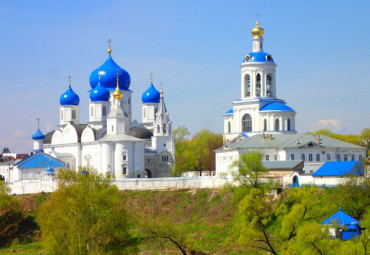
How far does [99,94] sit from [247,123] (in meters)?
12.0

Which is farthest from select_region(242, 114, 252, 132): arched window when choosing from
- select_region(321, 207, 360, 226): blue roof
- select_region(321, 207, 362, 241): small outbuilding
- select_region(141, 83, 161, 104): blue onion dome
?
select_region(321, 207, 362, 241): small outbuilding

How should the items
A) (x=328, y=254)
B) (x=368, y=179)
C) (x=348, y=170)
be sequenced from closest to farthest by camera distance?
(x=328, y=254) → (x=368, y=179) → (x=348, y=170)

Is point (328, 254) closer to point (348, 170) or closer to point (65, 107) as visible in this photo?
point (348, 170)

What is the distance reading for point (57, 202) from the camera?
36.9m

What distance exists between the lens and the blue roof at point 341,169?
43500 mm

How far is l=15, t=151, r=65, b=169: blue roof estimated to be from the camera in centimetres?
5799

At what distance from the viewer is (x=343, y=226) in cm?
3478

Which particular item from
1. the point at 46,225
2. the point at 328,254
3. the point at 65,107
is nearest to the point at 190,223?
the point at 46,225

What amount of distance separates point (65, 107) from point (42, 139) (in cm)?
327

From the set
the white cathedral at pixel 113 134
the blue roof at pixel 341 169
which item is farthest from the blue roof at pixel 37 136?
the blue roof at pixel 341 169

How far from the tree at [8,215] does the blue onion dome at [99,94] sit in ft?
43.0

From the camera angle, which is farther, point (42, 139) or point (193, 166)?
point (193, 166)

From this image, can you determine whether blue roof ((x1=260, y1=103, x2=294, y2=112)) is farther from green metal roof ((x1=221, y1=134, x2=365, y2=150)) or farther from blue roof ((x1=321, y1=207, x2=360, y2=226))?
blue roof ((x1=321, y1=207, x2=360, y2=226))

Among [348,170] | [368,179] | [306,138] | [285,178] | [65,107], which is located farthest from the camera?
[65,107]
